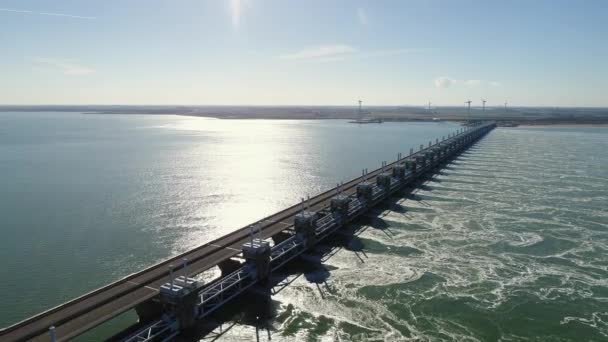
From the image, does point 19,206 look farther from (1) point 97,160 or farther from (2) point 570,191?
(2) point 570,191

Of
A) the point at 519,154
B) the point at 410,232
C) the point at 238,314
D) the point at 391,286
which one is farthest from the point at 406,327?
the point at 519,154

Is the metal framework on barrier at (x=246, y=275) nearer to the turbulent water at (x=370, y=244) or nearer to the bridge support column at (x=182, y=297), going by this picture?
the bridge support column at (x=182, y=297)

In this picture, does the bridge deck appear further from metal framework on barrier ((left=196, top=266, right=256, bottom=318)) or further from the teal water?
the teal water

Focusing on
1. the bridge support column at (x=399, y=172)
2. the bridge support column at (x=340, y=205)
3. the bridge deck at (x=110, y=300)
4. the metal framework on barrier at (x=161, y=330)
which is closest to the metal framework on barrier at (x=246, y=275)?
the metal framework on barrier at (x=161, y=330)

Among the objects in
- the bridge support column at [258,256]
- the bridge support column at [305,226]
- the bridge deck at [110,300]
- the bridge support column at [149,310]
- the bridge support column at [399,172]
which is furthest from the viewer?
the bridge support column at [399,172]

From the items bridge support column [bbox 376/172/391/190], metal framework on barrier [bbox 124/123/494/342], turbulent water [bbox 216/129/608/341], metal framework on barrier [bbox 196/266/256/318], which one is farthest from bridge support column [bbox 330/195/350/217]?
metal framework on barrier [bbox 196/266/256/318]

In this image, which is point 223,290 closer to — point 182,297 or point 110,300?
point 182,297

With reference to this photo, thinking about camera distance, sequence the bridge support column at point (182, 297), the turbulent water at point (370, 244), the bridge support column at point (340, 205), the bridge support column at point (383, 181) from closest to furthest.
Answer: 1. the bridge support column at point (182, 297)
2. the turbulent water at point (370, 244)
3. the bridge support column at point (340, 205)
4. the bridge support column at point (383, 181)
